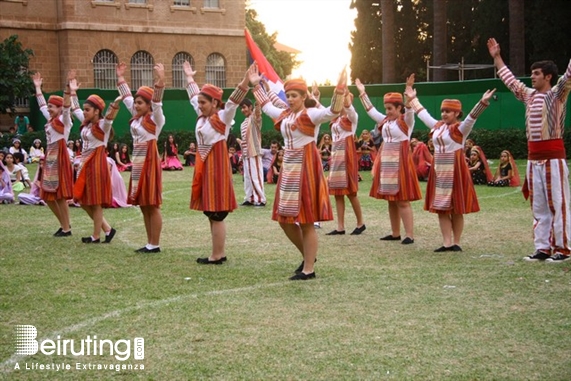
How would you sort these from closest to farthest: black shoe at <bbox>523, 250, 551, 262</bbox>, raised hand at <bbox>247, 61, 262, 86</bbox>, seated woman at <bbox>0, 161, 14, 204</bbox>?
raised hand at <bbox>247, 61, 262, 86</bbox>
black shoe at <bbox>523, 250, 551, 262</bbox>
seated woman at <bbox>0, 161, 14, 204</bbox>

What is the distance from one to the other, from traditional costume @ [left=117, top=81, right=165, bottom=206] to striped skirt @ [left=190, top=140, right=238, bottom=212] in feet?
2.43

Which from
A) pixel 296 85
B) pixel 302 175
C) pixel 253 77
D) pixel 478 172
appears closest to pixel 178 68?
pixel 478 172

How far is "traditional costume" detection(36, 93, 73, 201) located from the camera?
11992mm

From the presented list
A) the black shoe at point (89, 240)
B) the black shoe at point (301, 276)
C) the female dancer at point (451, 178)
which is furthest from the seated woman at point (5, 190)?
the black shoe at point (301, 276)

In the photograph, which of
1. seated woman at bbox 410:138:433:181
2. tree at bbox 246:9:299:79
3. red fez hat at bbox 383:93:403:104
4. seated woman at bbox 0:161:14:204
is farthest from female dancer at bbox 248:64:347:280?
tree at bbox 246:9:299:79

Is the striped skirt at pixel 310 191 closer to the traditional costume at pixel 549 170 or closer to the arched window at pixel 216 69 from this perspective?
the traditional costume at pixel 549 170

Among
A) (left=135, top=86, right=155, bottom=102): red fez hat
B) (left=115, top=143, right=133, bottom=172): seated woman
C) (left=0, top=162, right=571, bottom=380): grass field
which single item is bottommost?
(left=0, top=162, right=571, bottom=380): grass field

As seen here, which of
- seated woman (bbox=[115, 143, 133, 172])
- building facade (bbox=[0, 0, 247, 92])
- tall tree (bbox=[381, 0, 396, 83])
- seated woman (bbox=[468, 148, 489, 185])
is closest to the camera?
seated woman (bbox=[468, 148, 489, 185])

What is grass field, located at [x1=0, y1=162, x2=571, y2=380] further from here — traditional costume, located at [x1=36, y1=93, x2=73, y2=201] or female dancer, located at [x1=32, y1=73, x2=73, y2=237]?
traditional costume, located at [x1=36, y1=93, x2=73, y2=201]

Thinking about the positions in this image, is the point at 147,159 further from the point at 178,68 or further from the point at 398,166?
the point at 178,68

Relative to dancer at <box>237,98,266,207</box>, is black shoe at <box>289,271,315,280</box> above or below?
below

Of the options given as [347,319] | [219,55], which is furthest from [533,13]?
[347,319]

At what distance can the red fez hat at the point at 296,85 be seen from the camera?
8.73m

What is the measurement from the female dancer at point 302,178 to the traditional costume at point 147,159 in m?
2.10
